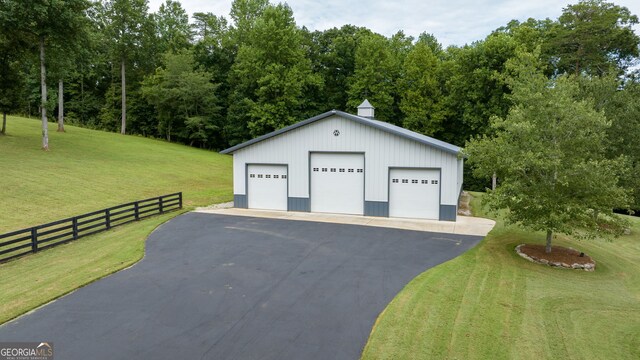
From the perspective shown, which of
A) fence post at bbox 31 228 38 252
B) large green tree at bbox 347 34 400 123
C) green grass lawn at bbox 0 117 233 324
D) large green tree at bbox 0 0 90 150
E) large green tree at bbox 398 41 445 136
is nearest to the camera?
green grass lawn at bbox 0 117 233 324

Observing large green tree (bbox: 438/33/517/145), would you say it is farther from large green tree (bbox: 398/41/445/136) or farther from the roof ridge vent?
the roof ridge vent

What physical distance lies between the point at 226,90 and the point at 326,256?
1697 inches

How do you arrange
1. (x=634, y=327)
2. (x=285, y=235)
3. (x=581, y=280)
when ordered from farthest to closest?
(x=285, y=235), (x=581, y=280), (x=634, y=327)

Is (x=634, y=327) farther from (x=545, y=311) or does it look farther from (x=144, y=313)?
(x=144, y=313)

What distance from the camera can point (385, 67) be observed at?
40.5 metres

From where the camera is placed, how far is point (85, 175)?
22766 mm

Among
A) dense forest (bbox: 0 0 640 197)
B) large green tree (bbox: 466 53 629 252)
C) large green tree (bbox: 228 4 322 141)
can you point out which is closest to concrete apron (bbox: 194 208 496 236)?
large green tree (bbox: 466 53 629 252)

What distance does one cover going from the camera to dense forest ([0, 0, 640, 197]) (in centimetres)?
2859

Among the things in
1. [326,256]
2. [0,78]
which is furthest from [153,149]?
[326,256]

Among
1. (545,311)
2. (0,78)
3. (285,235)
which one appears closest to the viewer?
(545,311)

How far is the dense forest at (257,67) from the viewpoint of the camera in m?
28.6

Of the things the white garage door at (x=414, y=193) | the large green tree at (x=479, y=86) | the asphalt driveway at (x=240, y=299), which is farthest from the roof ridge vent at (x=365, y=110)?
the large green tree at (x=479, y=86)

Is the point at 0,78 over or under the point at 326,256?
over

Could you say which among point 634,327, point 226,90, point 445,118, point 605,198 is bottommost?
point 634,327
